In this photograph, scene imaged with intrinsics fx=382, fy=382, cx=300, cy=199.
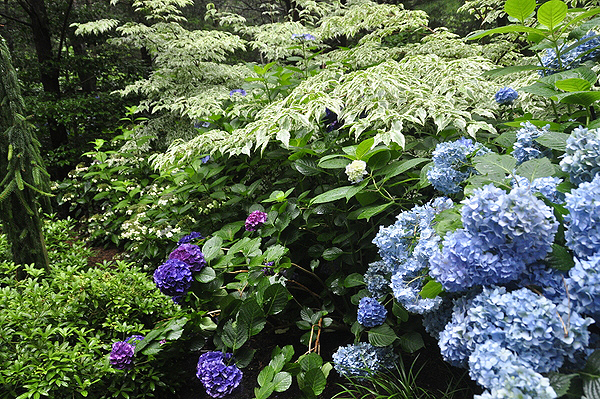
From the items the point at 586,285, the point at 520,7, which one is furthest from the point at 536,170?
the point at 520,7

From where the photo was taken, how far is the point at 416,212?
1271mm

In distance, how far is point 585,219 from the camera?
0.76 meters

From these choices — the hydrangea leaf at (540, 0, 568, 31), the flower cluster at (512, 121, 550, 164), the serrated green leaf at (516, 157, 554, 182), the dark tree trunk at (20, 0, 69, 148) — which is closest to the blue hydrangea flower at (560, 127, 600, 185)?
the serrated green leaf at (516, 157, 554, 182)

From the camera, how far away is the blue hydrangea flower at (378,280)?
1473mm

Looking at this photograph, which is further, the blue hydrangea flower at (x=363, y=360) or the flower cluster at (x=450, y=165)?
the blue hydrangea flower at (x=363, y=360)

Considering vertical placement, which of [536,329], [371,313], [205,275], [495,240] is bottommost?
[371,313]

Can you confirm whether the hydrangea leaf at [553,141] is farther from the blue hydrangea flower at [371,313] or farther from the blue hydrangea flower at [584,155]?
the blue hydrangea flower at [371,313]

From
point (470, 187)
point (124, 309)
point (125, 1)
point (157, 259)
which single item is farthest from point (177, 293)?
point (125, 1)

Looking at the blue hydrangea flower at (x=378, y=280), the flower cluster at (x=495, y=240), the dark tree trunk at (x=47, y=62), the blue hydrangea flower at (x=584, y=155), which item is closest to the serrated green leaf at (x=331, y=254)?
the blue hydrangea flower at (x=378, y=280)

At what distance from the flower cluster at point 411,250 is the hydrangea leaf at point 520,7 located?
0.74 m

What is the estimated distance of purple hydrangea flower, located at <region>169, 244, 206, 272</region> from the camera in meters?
1.45

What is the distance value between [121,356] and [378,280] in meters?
1.02

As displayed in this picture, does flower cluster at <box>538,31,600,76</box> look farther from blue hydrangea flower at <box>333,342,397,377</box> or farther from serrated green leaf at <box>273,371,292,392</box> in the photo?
serrated green leaf at <box>273,371,292,392</box>

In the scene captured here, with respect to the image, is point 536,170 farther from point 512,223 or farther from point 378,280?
point 378,280
